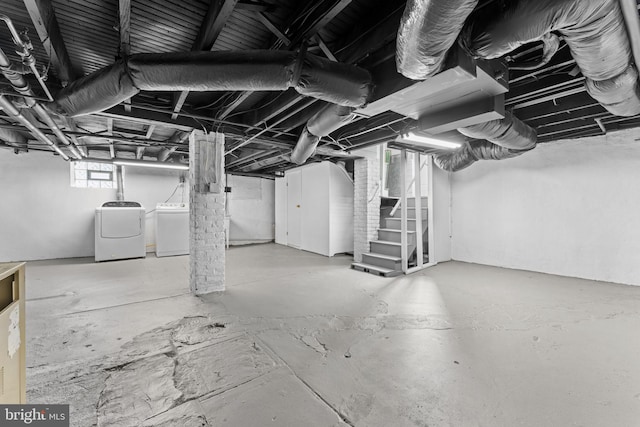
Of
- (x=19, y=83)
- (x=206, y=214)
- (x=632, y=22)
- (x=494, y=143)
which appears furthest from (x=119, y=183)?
(x=632, y=22)

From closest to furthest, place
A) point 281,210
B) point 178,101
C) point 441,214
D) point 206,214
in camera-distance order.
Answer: point 178,101 → point 206,214 → point 441,214 → point 281,210

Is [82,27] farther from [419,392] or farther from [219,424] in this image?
[419,392]

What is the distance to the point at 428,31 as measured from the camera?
124 cm

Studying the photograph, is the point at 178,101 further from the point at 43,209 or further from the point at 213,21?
the point at 43,209

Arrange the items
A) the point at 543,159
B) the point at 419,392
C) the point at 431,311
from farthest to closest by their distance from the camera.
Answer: the point at 543,159, the point at 431,311, the point at 419,392

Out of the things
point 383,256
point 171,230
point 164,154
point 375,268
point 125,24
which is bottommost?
point 375,268

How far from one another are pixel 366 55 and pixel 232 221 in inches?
270

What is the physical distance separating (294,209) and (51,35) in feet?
18.9

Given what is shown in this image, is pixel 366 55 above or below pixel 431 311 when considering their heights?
above

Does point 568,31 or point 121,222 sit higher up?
point 568,31

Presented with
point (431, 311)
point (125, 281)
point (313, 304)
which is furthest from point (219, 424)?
point (125, 281)

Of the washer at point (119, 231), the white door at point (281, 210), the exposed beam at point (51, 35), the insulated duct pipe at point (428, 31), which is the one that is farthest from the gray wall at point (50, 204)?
the insulated duct pipe at point (428, 31)

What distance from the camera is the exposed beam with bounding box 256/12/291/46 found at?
178 centimetres

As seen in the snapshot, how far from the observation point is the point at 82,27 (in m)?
1.93
